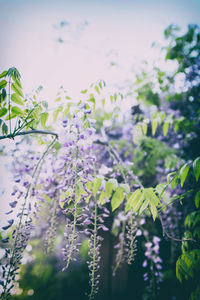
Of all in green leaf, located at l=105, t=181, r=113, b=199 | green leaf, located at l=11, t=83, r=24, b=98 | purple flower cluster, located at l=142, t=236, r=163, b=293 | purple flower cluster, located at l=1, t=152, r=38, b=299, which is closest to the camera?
purple flower cluster, located at l=1, t=152, r=38, b=299

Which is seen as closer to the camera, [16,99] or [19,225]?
[19,225]

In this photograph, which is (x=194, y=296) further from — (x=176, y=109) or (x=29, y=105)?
(x=176, y=109)

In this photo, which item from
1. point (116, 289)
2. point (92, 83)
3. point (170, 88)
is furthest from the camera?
point (170, 88)

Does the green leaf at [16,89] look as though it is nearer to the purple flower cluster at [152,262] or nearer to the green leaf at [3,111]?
the green leaf at [3,111]

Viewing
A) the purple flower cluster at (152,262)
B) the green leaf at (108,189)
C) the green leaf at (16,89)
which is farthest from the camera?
the purple flower cluster at (152,262)

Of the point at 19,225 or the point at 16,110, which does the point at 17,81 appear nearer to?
the point at 16,110

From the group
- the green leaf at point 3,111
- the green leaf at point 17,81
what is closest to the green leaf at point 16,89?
the green leaf at point 17,81

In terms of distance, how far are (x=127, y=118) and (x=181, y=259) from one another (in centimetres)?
282

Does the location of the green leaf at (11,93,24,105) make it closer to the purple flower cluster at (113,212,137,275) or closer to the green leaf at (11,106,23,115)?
the green leaf at (11,106,23,115)

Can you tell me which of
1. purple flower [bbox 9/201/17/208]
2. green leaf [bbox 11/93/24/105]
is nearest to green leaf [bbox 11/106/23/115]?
green leaf [bbox 11/93/24/105]

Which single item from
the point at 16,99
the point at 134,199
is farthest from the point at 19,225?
the point at 16,99

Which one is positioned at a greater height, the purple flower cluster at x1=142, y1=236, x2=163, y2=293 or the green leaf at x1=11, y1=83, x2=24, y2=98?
the green leaf at x1=11, y1=83, x2=24, y2=98

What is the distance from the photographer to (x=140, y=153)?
111 inches

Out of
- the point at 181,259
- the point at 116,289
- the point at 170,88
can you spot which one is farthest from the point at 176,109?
the point at 116,289
